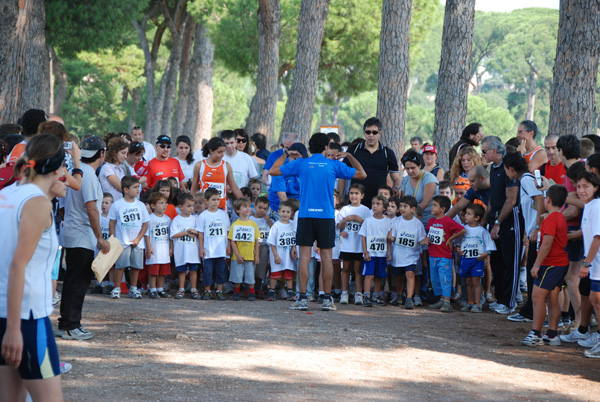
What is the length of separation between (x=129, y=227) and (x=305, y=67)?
8402 mm

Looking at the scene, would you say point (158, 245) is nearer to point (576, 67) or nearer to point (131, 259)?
point (131, 259)

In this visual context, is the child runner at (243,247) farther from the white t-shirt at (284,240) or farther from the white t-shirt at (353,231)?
the white t-shirt at (353,231)

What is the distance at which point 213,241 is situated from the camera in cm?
1045

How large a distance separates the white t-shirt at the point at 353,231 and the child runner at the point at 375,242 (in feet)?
0.48

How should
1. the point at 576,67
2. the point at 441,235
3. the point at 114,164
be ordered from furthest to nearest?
the point at 576,67 → the point at 114,164 → the point at 441,235

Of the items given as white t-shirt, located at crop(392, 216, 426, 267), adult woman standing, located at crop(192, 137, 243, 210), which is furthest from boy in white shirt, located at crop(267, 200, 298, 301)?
white t-shirt, located at crop(392, 216, 426, 267)

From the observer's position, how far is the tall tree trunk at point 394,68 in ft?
49.2

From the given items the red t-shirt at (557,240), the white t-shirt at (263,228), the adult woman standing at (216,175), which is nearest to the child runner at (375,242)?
the white t-shirt at (263,228)

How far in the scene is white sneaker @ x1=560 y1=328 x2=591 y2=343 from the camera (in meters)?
7.95

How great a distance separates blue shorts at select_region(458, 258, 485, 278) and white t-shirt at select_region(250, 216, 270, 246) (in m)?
2.79

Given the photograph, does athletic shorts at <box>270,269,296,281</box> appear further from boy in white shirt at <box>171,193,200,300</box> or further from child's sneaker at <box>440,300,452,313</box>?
child's sneaker at <box>440,300,452,313</box>

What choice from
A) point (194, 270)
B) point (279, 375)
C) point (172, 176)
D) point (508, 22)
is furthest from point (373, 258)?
point (508, 22)

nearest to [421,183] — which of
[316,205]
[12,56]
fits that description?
[316,205]

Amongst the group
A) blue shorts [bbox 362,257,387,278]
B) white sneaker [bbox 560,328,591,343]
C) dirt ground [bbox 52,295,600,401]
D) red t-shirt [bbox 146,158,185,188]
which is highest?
red t-shirt [bbox 146,158,185,188]
